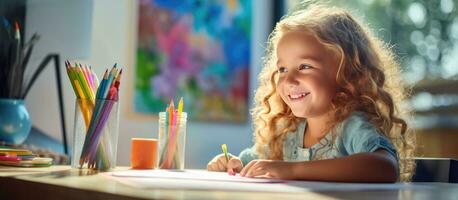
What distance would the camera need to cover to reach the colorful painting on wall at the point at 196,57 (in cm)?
304

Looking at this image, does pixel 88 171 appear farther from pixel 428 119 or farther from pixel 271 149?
pixel 428 119

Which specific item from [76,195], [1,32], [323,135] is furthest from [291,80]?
[1,32]

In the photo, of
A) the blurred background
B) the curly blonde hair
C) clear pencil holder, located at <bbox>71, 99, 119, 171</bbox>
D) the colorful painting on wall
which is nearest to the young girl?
the curly blonde hair

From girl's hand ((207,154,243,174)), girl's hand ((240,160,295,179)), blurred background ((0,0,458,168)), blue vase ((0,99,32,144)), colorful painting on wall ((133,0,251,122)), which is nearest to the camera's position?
girl's hand ((240,160,295,179))

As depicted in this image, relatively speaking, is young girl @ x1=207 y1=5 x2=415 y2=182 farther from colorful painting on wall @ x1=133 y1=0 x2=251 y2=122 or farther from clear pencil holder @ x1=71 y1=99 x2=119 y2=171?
colorful painting on wall @ x1=133 y1=0 x2=251 y2=122

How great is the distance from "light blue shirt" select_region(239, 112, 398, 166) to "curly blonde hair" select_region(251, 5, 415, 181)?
0.07 feet

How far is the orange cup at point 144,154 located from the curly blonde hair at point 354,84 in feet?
1.03

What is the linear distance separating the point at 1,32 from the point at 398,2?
195 cm

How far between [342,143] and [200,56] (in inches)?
85.0

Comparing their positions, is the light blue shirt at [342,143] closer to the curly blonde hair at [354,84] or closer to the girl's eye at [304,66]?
the curly blonde hair at [354,84]

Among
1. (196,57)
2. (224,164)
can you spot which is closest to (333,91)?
(224,164)

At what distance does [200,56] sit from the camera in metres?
3.29

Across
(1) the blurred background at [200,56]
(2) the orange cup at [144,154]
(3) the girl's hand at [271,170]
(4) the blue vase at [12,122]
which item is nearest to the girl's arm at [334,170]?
(3) the girl's hand at [271,170]

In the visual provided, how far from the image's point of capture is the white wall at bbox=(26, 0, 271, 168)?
257 centimetres
